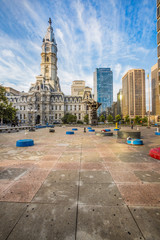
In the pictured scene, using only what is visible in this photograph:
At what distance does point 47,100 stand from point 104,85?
405ft

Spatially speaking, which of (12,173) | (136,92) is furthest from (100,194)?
(136,92)

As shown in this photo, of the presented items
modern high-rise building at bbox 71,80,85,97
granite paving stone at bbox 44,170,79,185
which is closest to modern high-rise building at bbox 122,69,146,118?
modern high-rise building at bbox 71,80,85,97

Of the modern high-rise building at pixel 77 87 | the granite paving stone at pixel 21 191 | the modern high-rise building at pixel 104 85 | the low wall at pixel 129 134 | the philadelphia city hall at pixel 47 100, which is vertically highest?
the modern high-rise building at pixel 104 85

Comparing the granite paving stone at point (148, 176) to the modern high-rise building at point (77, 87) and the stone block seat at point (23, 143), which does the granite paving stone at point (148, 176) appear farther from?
the modern high-rise building at point (77, 87)

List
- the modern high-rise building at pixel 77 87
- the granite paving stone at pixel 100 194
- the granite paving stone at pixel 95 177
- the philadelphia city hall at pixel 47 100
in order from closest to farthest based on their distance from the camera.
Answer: the granite paving stone at pixel 100 194 → the granite paving stone at pixel 95 177 → the philadelphia city hall at pixel 47 100 → the modern high-rise building at pixel 77 87

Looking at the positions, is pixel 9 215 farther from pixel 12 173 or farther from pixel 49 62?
pixel 49 62

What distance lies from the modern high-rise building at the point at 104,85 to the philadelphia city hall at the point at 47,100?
9603 centimetres

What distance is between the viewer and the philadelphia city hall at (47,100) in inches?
3032

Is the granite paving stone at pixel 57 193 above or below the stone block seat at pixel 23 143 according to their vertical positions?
below

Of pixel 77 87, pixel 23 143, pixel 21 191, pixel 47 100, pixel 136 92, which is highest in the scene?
pixel 77 87

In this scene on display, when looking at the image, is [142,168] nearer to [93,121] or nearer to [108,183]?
[108,183]

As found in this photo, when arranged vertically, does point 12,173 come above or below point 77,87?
below

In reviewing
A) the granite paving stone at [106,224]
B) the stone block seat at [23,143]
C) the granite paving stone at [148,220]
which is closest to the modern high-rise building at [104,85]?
the stone block seat at [23,143]

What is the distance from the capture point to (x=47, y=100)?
78.2 meters
